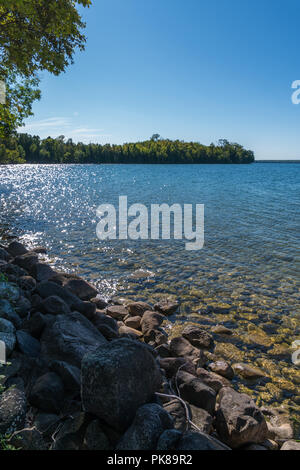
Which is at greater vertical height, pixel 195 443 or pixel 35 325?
pixel 35 325

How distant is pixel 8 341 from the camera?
5129 millimetres

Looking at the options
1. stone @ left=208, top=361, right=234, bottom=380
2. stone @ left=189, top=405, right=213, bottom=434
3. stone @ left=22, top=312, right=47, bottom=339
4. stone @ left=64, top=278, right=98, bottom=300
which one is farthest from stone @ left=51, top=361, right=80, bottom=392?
stone @ left=64, top=278, right=98, bottom=300

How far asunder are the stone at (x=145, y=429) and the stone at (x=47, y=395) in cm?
130

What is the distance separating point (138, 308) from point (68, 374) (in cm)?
531

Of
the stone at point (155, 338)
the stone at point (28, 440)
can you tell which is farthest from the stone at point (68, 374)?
the stone at point (155, 338)

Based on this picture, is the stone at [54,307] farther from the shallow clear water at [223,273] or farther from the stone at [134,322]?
the shallow clear water at [223,273]

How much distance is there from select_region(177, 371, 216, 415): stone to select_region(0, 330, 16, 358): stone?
3.44 m

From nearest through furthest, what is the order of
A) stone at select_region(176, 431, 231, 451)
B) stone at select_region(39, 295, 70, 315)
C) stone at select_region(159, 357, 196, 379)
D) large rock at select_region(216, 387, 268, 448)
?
A: stone at select_region(176, 431, 231, 451)
large rock at select_region(216, 387, 268, 448)
stone at select_region(159, 357, 196, 379)
stone at select_region(39, 295, 70, 315)

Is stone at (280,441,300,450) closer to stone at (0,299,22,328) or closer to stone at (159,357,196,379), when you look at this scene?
stone at (159,357,196,379)

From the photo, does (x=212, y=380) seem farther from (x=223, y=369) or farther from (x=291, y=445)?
(x=291, y=445)

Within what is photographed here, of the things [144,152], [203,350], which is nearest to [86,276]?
[203,350]

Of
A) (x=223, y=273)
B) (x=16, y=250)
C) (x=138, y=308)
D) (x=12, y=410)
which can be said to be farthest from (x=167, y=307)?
(x=16, y=250)

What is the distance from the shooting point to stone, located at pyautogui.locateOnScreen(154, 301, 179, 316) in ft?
32.8
